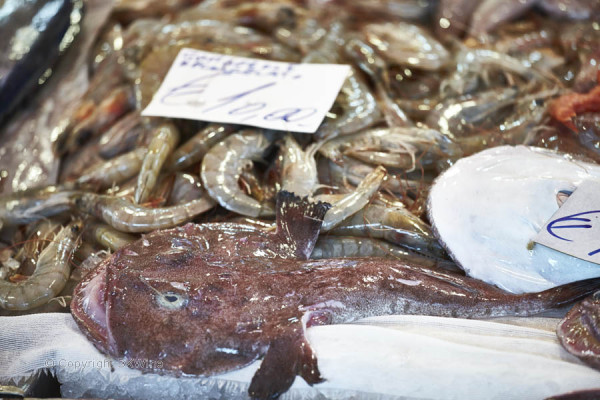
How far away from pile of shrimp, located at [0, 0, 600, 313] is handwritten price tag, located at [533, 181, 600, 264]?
434mm

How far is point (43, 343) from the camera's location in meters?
1.94

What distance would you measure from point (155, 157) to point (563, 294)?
1932 millimetres

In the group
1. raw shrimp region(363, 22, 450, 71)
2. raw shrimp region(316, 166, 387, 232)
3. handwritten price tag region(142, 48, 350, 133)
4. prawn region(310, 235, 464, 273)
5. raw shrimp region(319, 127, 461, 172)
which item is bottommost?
prawn region(310, 235, 464, 273)

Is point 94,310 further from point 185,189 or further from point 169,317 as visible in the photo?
point 185,189

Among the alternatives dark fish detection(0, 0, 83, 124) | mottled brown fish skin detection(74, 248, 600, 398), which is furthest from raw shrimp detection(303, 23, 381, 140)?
dark fish detection(0, 0, 83, 124)

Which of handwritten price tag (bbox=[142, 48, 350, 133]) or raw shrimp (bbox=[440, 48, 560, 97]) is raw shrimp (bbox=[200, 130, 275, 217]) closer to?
handwritten price tag (bbox=[142, 48, 350, 133])

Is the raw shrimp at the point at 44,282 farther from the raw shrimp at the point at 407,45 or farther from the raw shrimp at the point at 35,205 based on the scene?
the raw shrimp at the point at 407,45

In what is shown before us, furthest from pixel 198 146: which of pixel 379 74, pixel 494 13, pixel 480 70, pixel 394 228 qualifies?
pixel 494 13

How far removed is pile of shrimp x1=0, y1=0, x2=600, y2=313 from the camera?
2.38m

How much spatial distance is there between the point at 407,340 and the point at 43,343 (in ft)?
4.33

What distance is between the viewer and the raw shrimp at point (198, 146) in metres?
2.70

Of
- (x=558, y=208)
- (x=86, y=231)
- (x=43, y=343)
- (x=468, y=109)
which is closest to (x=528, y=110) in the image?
(x=468, y=109)

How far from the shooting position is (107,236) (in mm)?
2412

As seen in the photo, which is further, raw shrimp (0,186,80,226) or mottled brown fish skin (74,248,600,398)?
raw shrimp (0,186,80,226)
